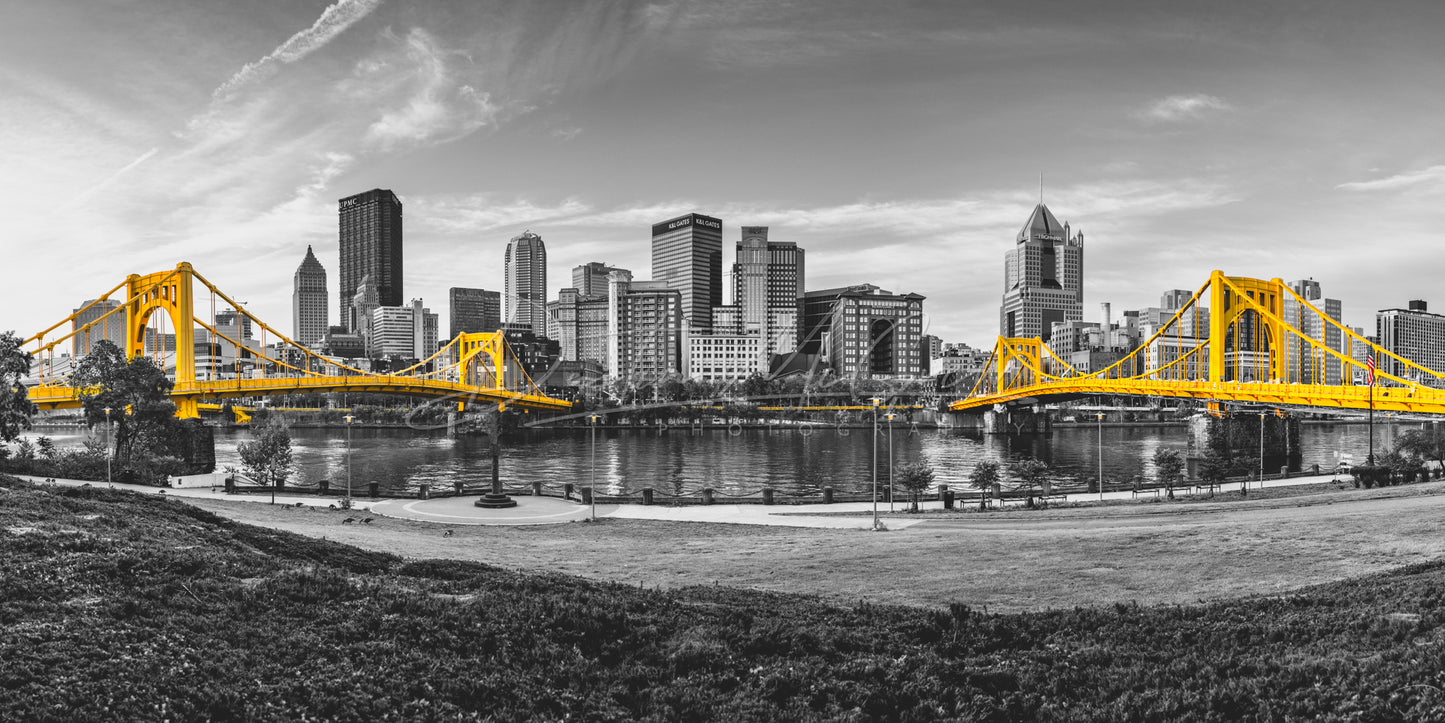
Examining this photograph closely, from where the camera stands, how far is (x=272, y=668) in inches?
453

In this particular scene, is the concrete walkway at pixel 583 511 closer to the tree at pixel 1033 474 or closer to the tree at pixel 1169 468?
the tree at pixel 1169 468

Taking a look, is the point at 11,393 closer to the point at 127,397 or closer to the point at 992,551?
the point at 127,397

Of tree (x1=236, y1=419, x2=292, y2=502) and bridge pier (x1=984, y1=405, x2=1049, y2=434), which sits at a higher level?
tree (x1=236, y1=419, x2=292, y2=502)

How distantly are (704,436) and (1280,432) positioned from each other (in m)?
70.9

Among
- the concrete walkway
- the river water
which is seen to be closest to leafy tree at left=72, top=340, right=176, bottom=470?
the river water

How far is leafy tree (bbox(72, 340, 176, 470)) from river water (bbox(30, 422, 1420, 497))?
32.1 ft

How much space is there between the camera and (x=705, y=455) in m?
99.9

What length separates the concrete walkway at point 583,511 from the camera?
1451 inches

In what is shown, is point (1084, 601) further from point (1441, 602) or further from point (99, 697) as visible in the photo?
point (99, 697)

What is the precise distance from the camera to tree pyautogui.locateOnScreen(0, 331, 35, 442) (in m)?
44.8

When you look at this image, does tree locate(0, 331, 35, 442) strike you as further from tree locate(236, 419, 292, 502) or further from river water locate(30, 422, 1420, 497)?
river water locate(30, 422, 1420, 497)

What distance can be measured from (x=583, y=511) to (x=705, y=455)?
6039 cm

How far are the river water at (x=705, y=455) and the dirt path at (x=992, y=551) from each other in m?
28.5

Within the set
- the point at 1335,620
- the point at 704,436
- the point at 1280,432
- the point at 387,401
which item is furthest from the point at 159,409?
the point at 387,401
